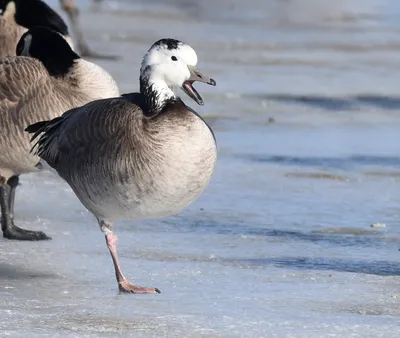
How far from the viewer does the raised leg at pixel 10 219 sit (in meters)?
7.18

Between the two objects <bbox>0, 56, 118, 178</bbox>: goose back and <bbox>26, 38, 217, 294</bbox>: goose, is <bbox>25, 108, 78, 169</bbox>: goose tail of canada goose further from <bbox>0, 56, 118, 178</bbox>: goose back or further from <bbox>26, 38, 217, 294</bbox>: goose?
<bbox>0, 56, 118, 178</bbox>: goose back

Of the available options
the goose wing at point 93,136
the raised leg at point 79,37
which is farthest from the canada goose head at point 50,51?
the raised leg at point 79,37

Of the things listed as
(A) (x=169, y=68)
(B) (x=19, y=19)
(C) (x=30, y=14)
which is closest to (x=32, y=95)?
(A) (x=169, y=68)

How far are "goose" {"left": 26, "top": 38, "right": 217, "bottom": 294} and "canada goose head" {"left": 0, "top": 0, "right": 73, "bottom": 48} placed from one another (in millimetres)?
3816

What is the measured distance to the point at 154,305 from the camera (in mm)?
5668

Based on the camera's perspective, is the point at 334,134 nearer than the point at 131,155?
No

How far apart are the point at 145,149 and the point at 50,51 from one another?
1.91 metres

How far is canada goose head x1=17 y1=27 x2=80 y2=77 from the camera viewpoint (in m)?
7.40

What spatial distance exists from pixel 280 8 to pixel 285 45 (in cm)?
670

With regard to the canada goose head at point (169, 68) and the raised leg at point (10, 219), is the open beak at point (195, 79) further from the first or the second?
the raised leg at point (10, 219)

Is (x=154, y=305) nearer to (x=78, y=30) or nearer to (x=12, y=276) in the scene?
(x=12, y=276)

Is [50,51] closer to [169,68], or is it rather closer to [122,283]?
[169,68]

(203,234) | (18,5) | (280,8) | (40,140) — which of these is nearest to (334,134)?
(18,5)

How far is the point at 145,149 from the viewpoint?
579 cm
